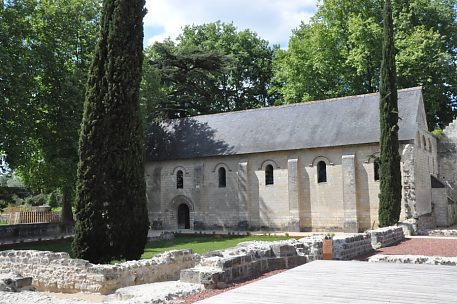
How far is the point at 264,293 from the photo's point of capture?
17.3 feet

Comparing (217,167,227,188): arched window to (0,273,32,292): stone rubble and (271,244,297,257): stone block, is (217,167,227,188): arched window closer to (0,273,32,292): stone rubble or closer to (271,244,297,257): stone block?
(271,244,297,257): stone block

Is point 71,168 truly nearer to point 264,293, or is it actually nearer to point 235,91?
point 264,293

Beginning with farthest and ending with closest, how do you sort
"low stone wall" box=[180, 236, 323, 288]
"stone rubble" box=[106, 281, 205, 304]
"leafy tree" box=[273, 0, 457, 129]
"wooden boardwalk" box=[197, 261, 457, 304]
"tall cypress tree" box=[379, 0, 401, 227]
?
"leafy tree" box=[273, 0, 457, 129] → "tall cypress tree" box=[379, 0, 401, 227] → "low stone wall" box=[180, 236, 323, 288] → "stone rubble" box=[106, 281, 205, 304] → "wooden boardwalk" box=[197, 261, 457, 304]

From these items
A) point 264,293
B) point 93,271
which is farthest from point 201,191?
point 264,293

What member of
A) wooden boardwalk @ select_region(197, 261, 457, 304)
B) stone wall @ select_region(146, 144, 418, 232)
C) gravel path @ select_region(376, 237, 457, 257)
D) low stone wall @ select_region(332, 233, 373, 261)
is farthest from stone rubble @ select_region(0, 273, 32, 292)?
stone wall @ select_region(146, 144, 418, 232)

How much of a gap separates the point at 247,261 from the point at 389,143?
47.8ft

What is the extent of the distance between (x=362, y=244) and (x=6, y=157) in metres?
17.7

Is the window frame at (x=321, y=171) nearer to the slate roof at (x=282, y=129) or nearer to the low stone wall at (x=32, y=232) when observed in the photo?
the slate roof at (x=282, y=129)

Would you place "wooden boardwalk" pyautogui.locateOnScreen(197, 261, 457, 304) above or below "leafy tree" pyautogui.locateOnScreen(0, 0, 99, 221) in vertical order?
below

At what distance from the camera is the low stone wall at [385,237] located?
17.6 m

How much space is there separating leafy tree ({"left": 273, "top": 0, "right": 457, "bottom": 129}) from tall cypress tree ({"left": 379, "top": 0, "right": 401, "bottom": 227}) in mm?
11004

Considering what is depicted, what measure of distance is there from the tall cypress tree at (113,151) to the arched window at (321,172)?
16.4 m

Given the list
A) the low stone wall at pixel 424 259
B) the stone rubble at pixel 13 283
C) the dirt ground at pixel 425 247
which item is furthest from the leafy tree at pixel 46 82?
the low stone wall at pixel 424 259

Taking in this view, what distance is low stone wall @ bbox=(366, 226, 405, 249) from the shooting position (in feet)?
57.6
